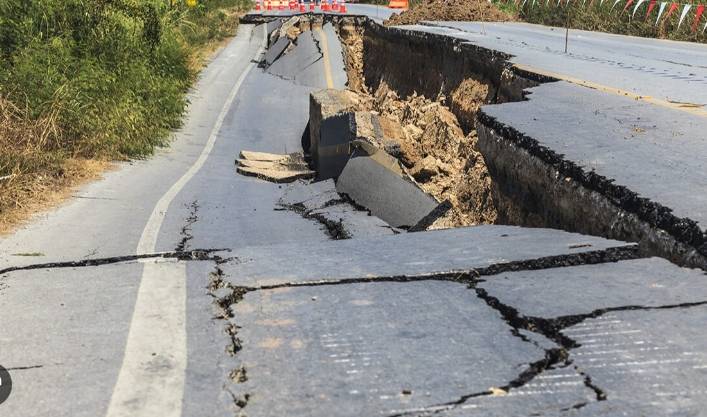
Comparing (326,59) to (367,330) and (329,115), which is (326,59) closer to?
(329,115)

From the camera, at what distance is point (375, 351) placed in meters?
2.80

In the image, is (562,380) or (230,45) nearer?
(562,380)

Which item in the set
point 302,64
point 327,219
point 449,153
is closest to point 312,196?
point 327,219

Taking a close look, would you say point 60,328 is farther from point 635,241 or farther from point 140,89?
point 140,89

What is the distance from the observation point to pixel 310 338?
116 inches

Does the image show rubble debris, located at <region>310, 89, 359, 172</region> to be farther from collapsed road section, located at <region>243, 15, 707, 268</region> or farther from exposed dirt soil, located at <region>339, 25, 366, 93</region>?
exposed dirt soil, located at <region>339, 25, 366, 93</region>

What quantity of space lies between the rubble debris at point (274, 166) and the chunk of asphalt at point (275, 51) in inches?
442

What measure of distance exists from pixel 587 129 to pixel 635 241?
7.52ft

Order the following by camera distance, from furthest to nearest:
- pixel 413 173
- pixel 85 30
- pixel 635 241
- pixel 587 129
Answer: pixel 85 30 → pixel 413 173 → pixel 587 129 → pixel 635 241

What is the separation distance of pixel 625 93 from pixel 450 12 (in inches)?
643

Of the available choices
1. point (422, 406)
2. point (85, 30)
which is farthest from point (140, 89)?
point (422, 406)

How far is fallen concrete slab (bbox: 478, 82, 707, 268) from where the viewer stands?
12.2 feet

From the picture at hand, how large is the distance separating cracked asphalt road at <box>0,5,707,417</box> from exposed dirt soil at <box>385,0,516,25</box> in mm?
17766

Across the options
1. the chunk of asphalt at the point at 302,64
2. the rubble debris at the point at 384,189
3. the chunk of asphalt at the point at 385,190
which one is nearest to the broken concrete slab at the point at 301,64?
the chunk of asphalt at the point at 302,64
